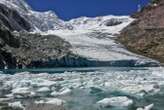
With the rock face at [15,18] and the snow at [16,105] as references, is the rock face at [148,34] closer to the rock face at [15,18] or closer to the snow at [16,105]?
the rock face at [15,18]

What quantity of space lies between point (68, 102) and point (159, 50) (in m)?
86.9

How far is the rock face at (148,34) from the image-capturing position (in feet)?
346

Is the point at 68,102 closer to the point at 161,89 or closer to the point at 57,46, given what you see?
the point at 161,89

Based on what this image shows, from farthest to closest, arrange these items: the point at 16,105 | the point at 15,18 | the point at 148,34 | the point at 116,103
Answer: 1. the point at 15,18
2. the point at 148,34
3. the point at 116,103
4. the point at 16,105

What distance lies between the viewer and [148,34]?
374 ft

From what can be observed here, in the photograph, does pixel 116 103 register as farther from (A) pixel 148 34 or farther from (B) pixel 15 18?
(B) pixel 15 18

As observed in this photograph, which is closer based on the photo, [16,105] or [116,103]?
[16,105]

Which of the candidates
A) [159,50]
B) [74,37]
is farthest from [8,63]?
[159,50]

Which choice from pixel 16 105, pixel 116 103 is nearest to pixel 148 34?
pixel 116 103

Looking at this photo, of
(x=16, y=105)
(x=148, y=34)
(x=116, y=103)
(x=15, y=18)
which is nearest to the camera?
(x=16, y=105)

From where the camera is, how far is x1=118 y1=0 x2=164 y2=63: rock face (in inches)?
4149

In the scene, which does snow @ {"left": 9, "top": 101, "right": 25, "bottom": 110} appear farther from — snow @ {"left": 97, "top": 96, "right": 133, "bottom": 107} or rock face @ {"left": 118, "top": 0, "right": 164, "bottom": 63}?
rock face @ {"left": 118, "top": 0, "right": 164, "bottom": 63}

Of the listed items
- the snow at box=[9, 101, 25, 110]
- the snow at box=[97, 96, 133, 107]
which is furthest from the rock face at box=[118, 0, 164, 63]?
the snow at box=[9, 101, 25, 110]

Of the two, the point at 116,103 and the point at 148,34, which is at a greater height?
the point at 148,34
